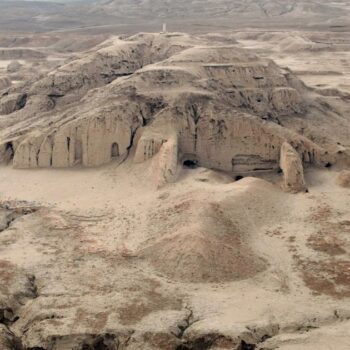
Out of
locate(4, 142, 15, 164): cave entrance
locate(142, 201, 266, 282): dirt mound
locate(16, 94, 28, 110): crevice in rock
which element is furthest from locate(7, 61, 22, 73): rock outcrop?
locate(142, 201, 266, 282): dirt mound

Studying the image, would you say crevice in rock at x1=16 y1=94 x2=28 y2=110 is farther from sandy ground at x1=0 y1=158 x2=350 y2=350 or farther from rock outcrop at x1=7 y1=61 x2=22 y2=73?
rock outcrop at x1=7 y1=61 x2=22 y2=73

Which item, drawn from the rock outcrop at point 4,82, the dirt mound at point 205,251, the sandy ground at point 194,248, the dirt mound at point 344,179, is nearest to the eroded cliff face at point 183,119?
the sandy ground at point 194,248

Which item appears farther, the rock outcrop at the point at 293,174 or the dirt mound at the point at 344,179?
the dirt mound at the point at 344,179

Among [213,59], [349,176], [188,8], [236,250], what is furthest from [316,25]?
[236,250]

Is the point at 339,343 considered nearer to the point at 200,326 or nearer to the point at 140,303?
the point at 200,326

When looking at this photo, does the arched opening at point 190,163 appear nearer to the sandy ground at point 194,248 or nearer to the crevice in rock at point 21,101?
the sandy ground at point 194,248
